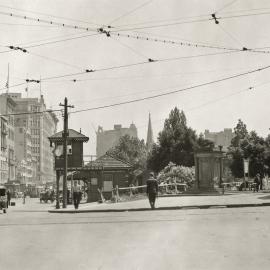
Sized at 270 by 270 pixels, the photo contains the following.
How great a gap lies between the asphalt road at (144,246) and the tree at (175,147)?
201 ft

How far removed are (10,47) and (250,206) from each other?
41.9 ft

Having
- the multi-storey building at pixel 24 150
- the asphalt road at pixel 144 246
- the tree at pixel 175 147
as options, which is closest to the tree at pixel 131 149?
the tree at pixel 175 147

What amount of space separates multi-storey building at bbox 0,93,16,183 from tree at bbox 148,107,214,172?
35.8 m

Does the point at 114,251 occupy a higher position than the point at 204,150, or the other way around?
the point at 204,150

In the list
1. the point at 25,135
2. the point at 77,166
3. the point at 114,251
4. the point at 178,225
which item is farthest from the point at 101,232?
the point at 25,135

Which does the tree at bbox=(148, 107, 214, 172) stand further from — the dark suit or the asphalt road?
the asphalt road

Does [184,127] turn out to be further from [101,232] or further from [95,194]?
[101,232]

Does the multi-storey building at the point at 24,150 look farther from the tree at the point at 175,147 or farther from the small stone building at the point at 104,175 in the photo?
the small stone building at the point at 104,175

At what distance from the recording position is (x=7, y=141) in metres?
109

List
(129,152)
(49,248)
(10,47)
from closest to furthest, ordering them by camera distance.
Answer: (49,248)
(10,47)
(129,152)

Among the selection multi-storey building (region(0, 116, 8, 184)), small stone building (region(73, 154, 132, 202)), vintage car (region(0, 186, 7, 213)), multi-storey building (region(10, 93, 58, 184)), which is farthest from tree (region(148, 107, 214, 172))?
multi-storey building (region(10, 93, 58, 184))

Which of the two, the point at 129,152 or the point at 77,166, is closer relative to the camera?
the point at 77,166

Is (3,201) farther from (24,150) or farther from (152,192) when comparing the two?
(24,150)

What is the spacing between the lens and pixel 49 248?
37.7 ft
